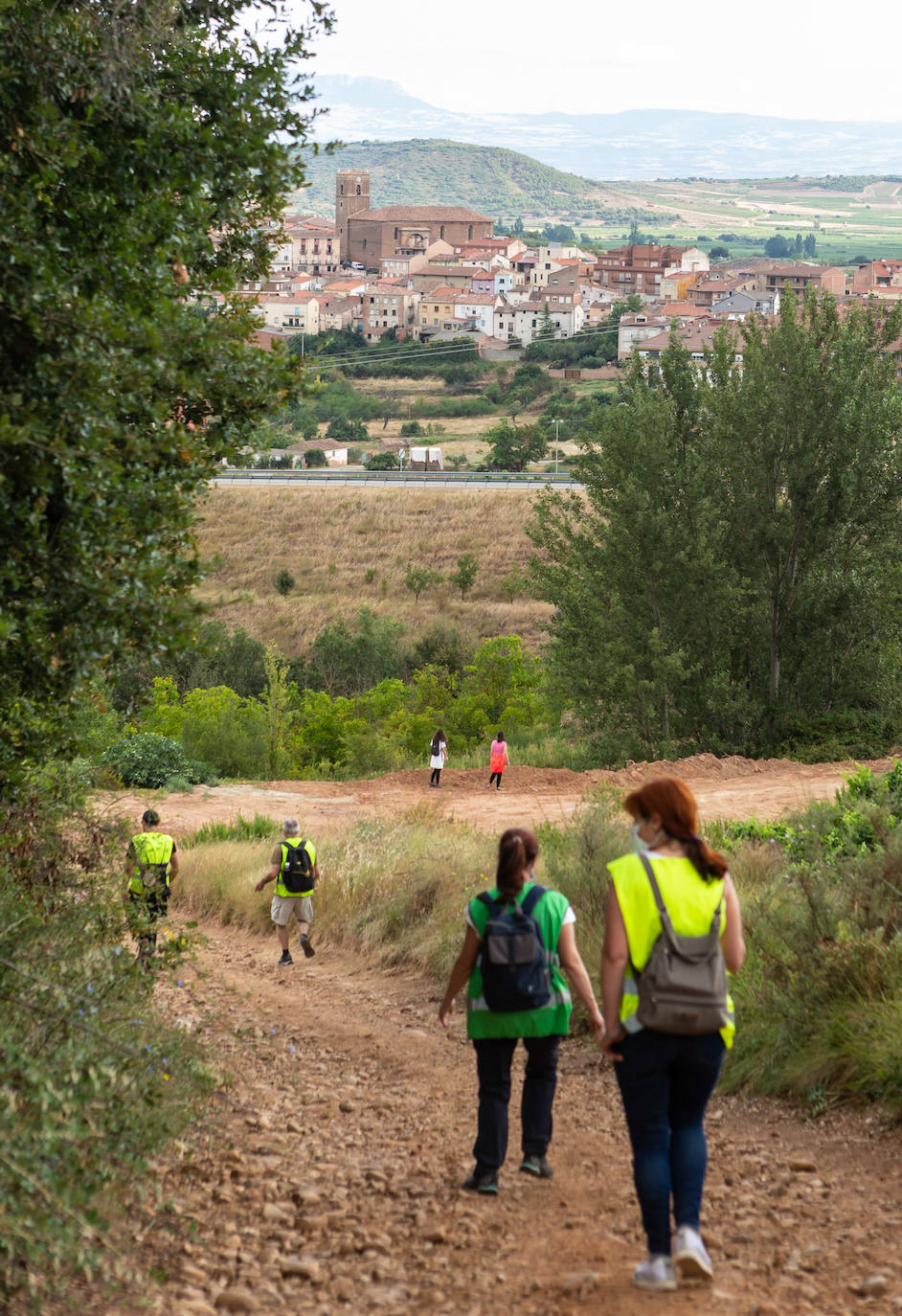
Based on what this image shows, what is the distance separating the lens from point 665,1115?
13.1 ft

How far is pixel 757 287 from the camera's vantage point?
6004 inches

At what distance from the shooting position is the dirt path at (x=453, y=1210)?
13.0 feet

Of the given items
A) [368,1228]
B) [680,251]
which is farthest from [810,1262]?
[680,251]

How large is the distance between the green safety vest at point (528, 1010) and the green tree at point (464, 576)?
47.8 m

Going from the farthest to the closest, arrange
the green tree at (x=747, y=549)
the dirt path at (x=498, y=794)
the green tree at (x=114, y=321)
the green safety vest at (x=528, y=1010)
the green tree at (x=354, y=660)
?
the green tree at (x=354, y=660) → the green tree at (x=747, y=549) → the dirt path at (x=498, y=794) → the green tree at (x=114, y=321) → the green safety vest at (x=528, y=1010)

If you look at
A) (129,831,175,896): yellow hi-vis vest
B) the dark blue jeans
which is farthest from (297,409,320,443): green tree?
the dark blue jeans

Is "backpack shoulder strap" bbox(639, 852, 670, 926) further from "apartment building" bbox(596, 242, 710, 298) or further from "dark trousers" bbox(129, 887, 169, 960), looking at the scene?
"apartment building" bbox(596, 242, 710, 298)

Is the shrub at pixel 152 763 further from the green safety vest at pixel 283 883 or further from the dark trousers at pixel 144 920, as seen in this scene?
the dark trousers at pixel 144 920

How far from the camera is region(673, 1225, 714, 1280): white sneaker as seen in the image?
3891mm

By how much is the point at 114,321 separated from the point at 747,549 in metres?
18.3

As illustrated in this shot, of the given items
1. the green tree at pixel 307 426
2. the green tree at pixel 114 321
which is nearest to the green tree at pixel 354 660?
the green tree at pixel 114 321

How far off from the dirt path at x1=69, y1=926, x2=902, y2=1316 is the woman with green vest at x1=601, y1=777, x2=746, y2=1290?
0.23m

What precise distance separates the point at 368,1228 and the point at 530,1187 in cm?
71

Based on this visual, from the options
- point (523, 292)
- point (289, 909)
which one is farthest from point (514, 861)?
point (523, 292)
